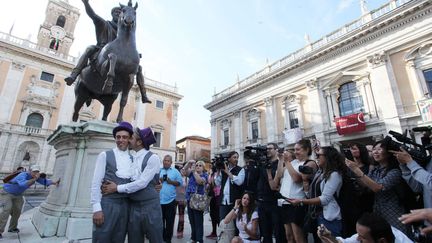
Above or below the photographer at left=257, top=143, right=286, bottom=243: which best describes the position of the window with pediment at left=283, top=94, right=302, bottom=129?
above

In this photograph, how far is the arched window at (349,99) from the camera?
1433 cm

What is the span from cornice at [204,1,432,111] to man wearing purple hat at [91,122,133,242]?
54.6ft

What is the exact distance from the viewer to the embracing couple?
184 centimetres

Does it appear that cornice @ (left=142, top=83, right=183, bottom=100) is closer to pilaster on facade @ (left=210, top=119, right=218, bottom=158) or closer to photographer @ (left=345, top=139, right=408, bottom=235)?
pilaster on facade @ (left=210, top=119, right=218, bottom=158)

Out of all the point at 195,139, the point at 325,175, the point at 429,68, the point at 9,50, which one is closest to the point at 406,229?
the point at 325,175

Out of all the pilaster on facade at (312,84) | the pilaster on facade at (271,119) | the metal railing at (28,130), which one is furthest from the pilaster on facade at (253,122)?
the metal railing at (28,130)

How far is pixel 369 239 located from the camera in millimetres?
1426

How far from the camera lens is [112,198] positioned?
6.26ft

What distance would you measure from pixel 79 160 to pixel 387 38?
1697 centimetres

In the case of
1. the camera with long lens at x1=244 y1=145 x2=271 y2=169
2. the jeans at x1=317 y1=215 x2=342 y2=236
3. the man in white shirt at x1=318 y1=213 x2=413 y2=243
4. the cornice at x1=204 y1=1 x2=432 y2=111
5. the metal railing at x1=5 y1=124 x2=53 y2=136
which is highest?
the cornice at x1=204 y1=1 x2=432 y2=111

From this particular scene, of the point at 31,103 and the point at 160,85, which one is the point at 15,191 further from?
the point at 160,85

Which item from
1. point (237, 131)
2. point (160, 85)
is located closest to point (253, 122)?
point (237, 131)

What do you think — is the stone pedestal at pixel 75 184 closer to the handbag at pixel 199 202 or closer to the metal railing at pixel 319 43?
the handbag at pixel 199 202

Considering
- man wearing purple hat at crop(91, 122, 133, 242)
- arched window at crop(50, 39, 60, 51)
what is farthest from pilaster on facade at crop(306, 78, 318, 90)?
arched window at crop(50, 39, 60, 51)
